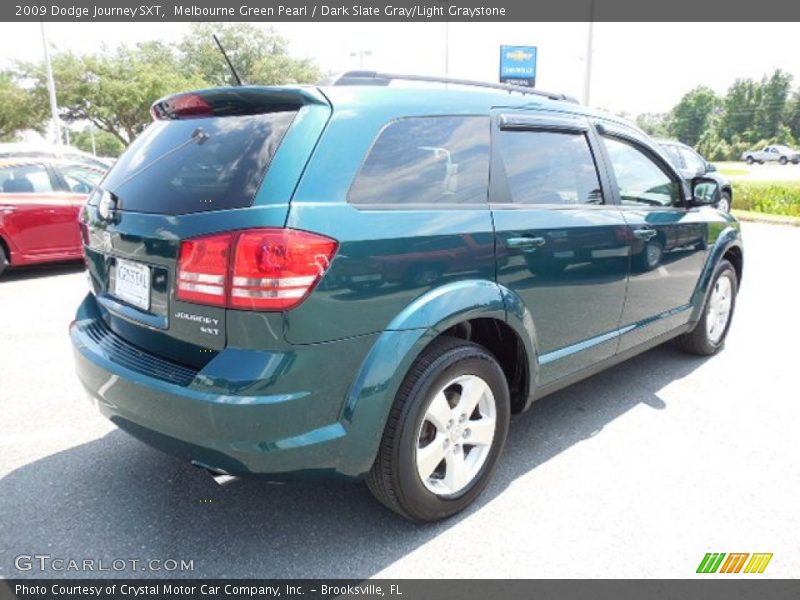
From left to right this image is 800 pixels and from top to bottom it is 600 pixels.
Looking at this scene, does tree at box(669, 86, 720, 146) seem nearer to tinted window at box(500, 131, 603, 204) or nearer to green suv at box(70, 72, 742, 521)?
tinted window at box(500, 131, 603, 204)

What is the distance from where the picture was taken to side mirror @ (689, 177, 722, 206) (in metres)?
3.93

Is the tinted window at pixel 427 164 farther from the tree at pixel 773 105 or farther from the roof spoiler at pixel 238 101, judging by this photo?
the tree at pixel 773 105

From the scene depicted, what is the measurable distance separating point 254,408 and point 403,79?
1.69 m

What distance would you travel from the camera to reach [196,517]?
2523 millimetres

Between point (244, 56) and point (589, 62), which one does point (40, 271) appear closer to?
point (589, 62)

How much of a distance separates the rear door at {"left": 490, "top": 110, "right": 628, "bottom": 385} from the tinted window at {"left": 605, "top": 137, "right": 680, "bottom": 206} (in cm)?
23

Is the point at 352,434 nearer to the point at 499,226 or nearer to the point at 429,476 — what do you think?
the point at 429,476

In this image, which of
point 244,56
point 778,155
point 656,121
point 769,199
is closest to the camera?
point 769,199

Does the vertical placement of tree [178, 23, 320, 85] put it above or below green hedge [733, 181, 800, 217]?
above

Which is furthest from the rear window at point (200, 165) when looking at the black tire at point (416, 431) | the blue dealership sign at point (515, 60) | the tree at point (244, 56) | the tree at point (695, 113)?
the tree at point (695, 113)

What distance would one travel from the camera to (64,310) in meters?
5.92

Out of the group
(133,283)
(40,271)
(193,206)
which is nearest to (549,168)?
(193,206)

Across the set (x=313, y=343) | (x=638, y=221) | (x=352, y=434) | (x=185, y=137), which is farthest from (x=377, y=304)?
(x=638, y=221)

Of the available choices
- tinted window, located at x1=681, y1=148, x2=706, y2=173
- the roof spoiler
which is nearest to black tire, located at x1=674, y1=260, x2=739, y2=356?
the roof spoiler
